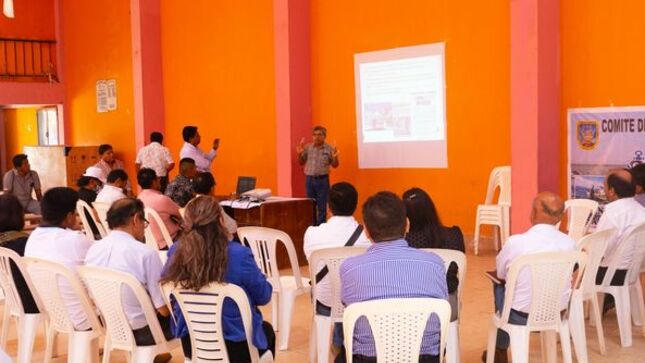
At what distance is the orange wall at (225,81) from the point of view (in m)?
11.6

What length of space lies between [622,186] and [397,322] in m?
3.06

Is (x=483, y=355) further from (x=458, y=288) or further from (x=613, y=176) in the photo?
(x=613, y=176)

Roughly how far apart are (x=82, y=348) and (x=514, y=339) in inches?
87.7

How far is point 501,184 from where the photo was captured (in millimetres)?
8734

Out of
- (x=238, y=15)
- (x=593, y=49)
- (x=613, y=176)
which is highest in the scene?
(x=238, y=15)

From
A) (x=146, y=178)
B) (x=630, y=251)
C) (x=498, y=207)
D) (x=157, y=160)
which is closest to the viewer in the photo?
(x=630, y=251)

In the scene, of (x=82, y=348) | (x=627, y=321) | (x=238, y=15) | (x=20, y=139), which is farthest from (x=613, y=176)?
(x=20, y=139)

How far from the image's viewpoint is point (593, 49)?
318 inches

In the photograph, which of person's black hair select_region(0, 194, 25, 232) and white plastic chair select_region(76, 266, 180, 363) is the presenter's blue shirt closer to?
white plastic chair select_region(76, 266, 180, 363)

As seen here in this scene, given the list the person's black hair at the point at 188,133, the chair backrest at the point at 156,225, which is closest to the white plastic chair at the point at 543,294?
the chair backrest at the point at 156,225

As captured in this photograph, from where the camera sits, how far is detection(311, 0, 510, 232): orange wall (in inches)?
350

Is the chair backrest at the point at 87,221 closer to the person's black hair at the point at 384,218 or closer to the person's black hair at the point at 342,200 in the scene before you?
the person's black hair at the point at 342,200

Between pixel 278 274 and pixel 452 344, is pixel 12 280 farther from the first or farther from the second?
pixel 452 344

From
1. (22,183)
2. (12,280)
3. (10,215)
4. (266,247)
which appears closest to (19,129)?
(22,183)
